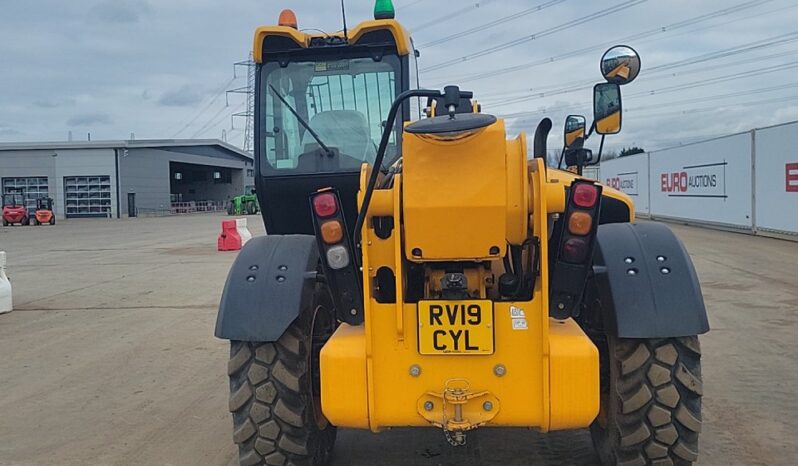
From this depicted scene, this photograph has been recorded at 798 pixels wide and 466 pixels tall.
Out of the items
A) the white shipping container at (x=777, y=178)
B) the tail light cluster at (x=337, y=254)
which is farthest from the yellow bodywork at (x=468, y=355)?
the white shipping container at (x=777, y=178)

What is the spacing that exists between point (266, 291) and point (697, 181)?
933 inches

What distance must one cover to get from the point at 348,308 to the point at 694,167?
23795 mm

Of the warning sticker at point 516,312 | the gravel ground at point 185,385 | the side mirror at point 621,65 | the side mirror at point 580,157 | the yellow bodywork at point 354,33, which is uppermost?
the yellow bodywork at point 354,33

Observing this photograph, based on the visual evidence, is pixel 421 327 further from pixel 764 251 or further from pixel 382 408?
pixel 764 251

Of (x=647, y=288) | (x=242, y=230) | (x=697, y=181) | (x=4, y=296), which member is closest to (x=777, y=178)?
(x=697, y=181)

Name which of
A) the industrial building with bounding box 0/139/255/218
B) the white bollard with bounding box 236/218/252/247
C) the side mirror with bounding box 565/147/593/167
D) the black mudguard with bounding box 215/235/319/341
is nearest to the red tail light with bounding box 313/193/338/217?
the black mudguard with bounding box 215/235/319/341

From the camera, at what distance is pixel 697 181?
2489 centimetres

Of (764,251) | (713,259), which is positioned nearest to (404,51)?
(713,259)

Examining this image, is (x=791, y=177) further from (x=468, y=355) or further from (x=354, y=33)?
(x=468, y=355)

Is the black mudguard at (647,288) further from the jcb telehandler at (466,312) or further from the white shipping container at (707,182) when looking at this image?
the white shipping container at (707,182)

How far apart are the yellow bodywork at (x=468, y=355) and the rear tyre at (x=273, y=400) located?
380 mm

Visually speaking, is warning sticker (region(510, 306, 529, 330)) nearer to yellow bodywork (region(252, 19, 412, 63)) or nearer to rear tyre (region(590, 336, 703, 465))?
rear tyre (region(590, 336, 703, 465))

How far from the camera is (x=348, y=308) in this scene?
3.54 meters

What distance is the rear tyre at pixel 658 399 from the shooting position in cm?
348
